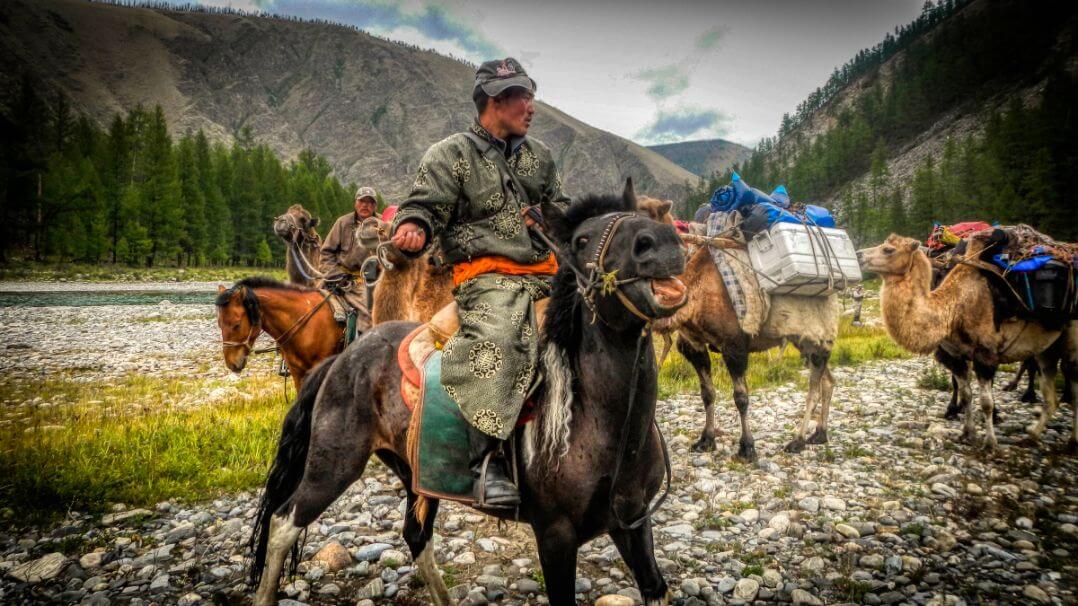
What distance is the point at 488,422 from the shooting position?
2643 millimetres

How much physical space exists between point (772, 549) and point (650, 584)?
2.40 metres

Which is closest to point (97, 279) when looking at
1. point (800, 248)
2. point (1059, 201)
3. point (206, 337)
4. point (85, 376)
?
point (206, 337)

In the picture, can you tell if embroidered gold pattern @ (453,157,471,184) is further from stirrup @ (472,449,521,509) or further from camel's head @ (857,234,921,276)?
camel's head @ (857,234,921,276)

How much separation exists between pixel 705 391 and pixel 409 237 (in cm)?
601

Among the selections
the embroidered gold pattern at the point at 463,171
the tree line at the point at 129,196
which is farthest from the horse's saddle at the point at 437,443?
the tree line at the point at 129,196

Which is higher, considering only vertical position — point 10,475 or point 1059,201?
point 1059,201

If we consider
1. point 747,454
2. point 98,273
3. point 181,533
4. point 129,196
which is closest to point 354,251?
point 181,533

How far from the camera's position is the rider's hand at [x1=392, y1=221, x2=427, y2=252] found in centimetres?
267

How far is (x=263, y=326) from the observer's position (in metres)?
7.93

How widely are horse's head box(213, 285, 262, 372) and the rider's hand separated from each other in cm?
635

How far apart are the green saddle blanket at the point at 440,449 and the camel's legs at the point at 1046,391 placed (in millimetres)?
8720

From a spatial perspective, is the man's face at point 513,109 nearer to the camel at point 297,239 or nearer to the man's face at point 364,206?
the camel at point 297,239

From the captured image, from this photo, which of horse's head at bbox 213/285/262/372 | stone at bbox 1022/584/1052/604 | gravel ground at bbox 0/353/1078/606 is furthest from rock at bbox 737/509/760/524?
horse's head at bbox 213/285/262/372

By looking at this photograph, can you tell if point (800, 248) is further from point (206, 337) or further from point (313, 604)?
point (206, 337)
